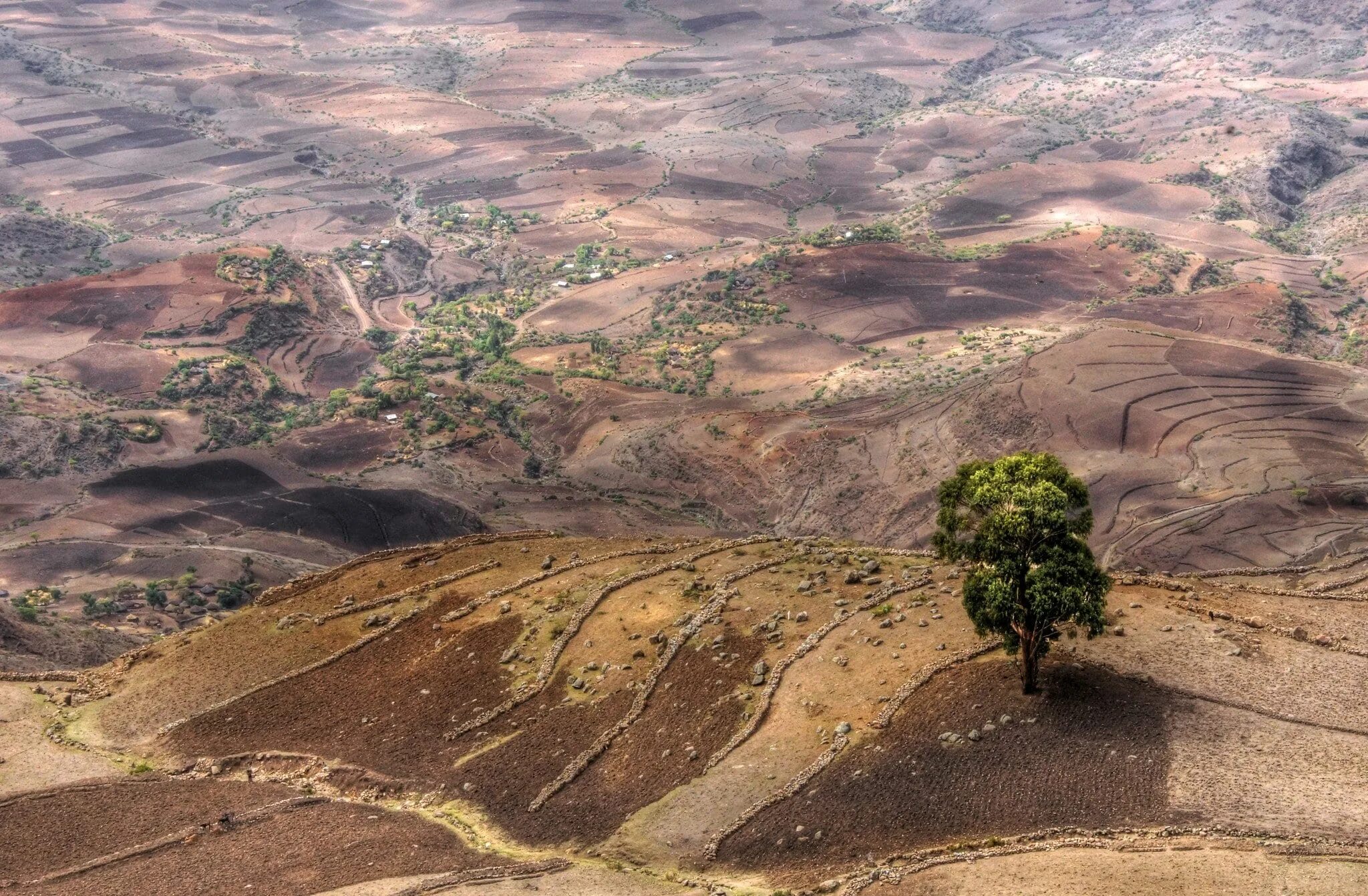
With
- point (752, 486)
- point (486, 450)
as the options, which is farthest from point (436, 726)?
point (486, 450)

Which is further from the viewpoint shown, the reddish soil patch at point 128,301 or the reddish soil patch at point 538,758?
the reddish soil patch at point 128,301

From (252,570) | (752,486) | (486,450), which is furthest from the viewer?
(486,450)

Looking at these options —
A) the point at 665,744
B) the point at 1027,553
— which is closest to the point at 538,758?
the point at 665,744

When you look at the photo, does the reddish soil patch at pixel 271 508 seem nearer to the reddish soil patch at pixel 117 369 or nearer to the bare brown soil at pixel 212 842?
the reddish soil patch at pixel 117 369

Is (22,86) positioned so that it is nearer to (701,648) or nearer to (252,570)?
(252,570)

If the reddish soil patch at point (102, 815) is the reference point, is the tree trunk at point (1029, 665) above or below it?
above

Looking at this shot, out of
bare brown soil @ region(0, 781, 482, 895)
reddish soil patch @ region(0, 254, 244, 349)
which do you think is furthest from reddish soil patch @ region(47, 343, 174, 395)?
bare brown soil @ region(0, 781, 482, 895)

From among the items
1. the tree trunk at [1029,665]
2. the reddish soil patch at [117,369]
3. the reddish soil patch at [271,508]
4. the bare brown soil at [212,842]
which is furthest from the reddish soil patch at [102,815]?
the reddish soil patch at [117,369]

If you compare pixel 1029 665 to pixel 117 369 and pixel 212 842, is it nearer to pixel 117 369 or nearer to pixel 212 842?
pixel 212 842
